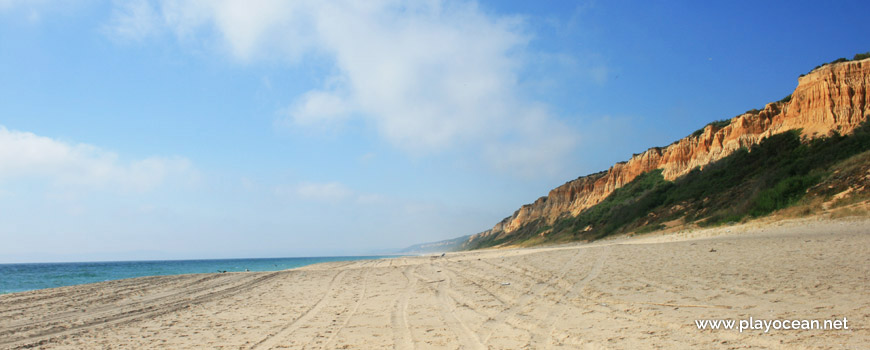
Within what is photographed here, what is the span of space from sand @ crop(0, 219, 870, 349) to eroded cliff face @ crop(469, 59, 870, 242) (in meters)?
20.1

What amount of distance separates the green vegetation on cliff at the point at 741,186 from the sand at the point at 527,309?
11548 millimetres

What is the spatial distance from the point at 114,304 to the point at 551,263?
13717mm

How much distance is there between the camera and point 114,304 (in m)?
12.5

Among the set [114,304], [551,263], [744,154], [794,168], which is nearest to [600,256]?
[551,263]

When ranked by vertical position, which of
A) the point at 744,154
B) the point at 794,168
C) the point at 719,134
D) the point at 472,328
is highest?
the point at 719,134

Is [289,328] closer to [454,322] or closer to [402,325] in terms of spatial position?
[402,325]

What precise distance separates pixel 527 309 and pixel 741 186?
2915cm

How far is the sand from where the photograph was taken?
5.97m

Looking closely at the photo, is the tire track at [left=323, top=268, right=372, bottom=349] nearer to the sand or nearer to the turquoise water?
the sand

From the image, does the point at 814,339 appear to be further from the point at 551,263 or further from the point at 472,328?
the point at 551,263

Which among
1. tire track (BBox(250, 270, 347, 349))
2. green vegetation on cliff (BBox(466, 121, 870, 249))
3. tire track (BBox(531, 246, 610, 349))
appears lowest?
tire track (BBox(250, 270, 347, 349))

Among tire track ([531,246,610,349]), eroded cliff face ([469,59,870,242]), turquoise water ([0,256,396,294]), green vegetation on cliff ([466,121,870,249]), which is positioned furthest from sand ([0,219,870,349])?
eroded cliff face ([469,59,870,242])

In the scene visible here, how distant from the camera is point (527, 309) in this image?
27.0 feet

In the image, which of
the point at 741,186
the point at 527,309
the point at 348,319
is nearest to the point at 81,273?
the point at 348,319
